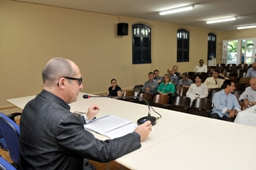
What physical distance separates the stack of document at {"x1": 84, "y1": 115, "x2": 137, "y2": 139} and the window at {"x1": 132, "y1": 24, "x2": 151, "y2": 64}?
6.19m

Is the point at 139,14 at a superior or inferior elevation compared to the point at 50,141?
superior

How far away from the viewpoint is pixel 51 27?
5652mm

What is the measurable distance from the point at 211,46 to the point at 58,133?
1289 centimetres

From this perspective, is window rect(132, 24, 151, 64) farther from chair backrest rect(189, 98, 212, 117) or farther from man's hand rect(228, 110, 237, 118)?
man's hand rect(228, 110, 237, 118)

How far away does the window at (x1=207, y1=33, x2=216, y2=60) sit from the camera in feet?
40.4

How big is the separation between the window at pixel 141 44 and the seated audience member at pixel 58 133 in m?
6.88

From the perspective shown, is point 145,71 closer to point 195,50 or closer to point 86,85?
point 86,85

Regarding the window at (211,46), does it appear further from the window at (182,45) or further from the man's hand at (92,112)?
the man's hand at (92,112)

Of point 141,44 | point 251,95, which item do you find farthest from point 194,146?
point 141,44

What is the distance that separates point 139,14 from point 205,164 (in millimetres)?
6567

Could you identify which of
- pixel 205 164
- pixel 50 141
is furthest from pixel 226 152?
pixel 50 141

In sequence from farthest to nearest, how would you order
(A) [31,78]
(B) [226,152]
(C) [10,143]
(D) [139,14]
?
(D) [139,14]
(A) [31,78]
(C) [10,143]
(B) [226,152]

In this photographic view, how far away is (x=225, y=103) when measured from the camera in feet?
11.1

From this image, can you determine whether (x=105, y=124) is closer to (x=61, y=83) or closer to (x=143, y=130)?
(x=143, y=130)
